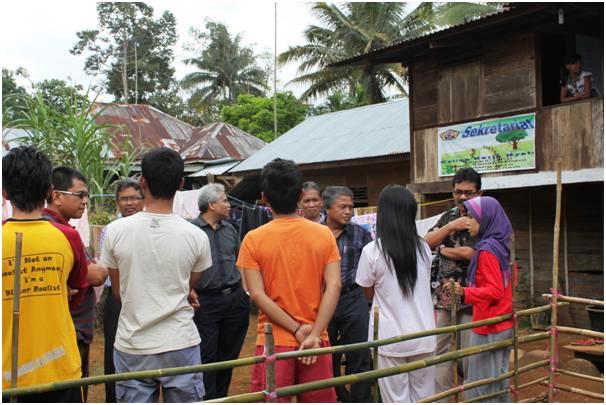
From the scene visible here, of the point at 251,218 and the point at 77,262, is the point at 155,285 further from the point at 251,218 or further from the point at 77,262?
the point at 251,218

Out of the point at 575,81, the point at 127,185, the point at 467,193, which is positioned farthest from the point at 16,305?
the point at 575,81

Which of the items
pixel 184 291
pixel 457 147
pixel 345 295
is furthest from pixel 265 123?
pixel 184 291

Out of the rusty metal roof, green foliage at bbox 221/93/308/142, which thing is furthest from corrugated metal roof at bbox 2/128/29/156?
green foliage at bbox 221/93/308/142

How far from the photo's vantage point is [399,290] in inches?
136

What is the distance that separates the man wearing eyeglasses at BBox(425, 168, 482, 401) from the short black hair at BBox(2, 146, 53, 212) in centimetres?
242

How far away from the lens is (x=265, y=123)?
90.6 feet

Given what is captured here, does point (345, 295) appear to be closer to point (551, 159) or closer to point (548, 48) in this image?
point (551, 159)

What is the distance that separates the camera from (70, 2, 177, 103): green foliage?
116 ft

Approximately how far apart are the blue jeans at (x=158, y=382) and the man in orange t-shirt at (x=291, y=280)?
0.35 meters

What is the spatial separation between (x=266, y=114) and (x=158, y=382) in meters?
24.7

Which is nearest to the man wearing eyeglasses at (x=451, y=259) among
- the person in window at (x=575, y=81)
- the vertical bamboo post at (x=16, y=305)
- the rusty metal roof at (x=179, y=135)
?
the vertical bamboo post at (x=16, y=305)

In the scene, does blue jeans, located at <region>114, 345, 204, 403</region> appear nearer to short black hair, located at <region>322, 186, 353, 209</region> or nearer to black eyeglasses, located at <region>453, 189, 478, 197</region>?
short black hair, located at <region>322, 186, 353, 209</region>

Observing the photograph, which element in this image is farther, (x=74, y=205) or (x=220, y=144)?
(x=220, y=144)

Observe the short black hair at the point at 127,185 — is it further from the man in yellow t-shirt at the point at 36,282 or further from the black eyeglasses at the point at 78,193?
the man in yellow t-shirt at the point at 36,282
